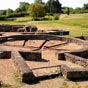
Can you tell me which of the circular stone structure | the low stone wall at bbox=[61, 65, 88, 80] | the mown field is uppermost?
the low stone wall at bbox=[61, 65, 88, 80]

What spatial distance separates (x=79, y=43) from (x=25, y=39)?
4.42 metres

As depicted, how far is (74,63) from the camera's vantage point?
14.6 m

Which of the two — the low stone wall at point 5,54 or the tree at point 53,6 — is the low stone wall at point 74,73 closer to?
the low stone wall at point 5,54

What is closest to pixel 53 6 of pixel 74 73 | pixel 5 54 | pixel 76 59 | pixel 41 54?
pixel 41 54

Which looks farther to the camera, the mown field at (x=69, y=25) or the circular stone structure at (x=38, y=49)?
the mown field at (x=69, y=25)

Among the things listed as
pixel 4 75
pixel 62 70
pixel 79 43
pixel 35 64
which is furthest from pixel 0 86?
pixel 79 43

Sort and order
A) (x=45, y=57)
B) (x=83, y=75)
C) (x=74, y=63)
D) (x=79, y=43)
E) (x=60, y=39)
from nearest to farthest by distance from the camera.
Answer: (x=83, y=75), (x=74, y=63), (x=45, y=57), (x=79, y=43), (x=60, y=39)

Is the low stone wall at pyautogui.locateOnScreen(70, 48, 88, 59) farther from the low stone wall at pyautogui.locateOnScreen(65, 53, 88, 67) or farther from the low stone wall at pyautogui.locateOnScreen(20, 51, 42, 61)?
the low stone wall at pyautogui.locateOnScreen(20, 51, 42, 61)

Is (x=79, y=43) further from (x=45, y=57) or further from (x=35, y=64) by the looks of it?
(x=35, y=64)

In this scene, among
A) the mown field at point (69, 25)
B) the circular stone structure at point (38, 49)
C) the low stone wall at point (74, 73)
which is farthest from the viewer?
the mown field at point (69, 25)

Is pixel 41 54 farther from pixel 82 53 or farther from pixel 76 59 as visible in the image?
pixel 76 59

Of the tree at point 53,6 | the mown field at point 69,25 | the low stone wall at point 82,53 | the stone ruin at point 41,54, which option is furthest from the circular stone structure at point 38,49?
the tree at point 53,6

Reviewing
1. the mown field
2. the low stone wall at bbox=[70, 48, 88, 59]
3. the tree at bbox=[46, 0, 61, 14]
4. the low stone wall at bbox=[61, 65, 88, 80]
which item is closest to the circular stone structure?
the low stone wall at bbox=[70, 48, 88, 59]

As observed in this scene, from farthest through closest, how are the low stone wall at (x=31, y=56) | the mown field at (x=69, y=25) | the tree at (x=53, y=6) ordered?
the tree at (x=53, y=6) → the mown field at (x=69, y=25) → the low stone wall at (x=31, y=56)
